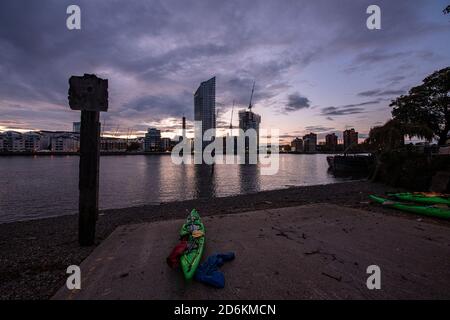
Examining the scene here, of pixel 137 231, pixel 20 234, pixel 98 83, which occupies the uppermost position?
pixel 98 83

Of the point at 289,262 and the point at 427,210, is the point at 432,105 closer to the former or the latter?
the point at 427,210

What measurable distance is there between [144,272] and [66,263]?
2511 millimetres

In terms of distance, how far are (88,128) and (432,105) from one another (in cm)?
5499

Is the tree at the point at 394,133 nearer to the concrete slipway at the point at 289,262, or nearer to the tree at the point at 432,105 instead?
the tree at the point at 432,105

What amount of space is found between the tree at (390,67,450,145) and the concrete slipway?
4169 cm

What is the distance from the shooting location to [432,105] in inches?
1596

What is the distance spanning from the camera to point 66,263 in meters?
5.72

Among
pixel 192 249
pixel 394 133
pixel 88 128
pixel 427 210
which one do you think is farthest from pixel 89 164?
pixel 394 133

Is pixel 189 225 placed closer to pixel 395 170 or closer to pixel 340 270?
pixel 340 270

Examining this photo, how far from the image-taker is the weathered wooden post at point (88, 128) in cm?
639

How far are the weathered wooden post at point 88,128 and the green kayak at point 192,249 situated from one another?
3012mm

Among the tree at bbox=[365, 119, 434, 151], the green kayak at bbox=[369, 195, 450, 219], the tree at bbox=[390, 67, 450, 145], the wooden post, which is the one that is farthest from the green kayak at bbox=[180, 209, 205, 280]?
the tree at bbox=[390, 67, 450, 145]
